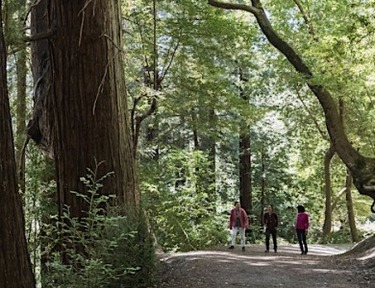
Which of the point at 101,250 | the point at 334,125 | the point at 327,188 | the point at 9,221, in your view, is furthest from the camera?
the point at 327,188

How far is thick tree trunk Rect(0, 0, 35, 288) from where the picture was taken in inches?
153

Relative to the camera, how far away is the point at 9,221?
12.9ft

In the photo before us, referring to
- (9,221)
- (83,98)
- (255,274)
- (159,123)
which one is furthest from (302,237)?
(9,221)

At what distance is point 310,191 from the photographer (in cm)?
3141

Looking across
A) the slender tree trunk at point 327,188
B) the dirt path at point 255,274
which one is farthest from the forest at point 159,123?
the dirt path at point 255,274

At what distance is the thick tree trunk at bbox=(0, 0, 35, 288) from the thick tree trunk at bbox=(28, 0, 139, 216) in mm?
2974

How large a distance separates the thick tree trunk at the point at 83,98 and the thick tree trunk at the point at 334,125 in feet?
30.0

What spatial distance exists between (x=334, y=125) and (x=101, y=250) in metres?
12.0

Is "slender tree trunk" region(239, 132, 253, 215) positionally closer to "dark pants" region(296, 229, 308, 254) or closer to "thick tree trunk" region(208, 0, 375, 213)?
"thick tree trunk" region(208, 0, 375, 213)

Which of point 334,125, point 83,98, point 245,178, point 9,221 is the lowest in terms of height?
point 9,221

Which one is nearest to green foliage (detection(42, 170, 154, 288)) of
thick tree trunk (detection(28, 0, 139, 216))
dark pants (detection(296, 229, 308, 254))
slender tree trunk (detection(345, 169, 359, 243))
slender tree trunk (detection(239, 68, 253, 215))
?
thick tree trunk (detection(28, 0, 139, 216))

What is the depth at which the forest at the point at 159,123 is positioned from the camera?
6395 millimetres

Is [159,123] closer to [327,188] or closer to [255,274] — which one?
[327,188]

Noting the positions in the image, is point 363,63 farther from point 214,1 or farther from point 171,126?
point 171,126
